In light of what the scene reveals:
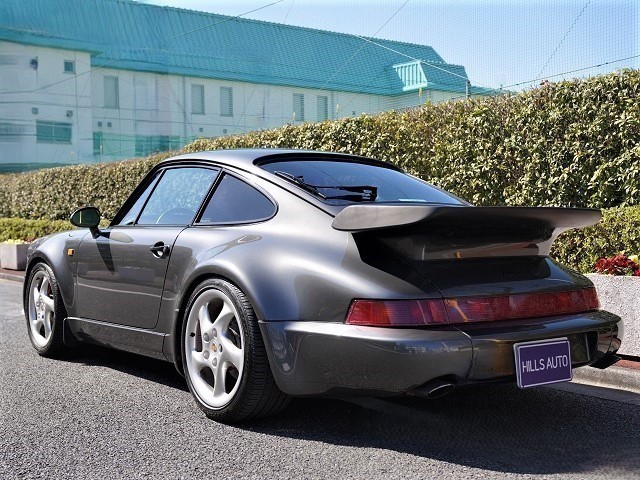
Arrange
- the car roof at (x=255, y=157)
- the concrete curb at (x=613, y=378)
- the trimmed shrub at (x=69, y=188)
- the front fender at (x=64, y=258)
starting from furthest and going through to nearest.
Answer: the trimmed shrub at (x=69, y=188) < the front fender at (x=64, y=258) < the concrete curb at (x=613, y=378) < the car roof at (x=255, y=157)

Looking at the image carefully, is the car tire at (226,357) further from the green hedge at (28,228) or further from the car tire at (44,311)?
the green hedge at (28,228)

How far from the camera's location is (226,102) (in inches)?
1353

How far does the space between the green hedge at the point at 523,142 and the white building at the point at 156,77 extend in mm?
19880

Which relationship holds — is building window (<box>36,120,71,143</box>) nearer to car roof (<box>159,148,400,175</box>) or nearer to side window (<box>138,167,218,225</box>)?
side window (<box>138,167,218,225</box>)

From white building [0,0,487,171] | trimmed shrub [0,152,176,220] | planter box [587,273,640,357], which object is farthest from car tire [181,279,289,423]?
white building [0,0,487,171]

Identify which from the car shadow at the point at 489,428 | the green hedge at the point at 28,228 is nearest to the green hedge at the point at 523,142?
the car shadow at the point at 489,428

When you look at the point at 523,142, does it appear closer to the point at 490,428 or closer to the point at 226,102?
the point at 490,428

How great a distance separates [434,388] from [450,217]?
756mm

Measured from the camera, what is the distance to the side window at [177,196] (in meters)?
4.95

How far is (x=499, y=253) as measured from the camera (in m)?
4.03

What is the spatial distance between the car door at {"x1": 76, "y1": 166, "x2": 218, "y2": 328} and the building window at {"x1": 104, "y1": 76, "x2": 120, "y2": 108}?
31.1 metres

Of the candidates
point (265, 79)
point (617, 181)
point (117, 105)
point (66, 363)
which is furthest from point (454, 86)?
point (66, 363)

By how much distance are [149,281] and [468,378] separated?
210 centimetres

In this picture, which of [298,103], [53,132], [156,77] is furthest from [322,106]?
[53,132]
